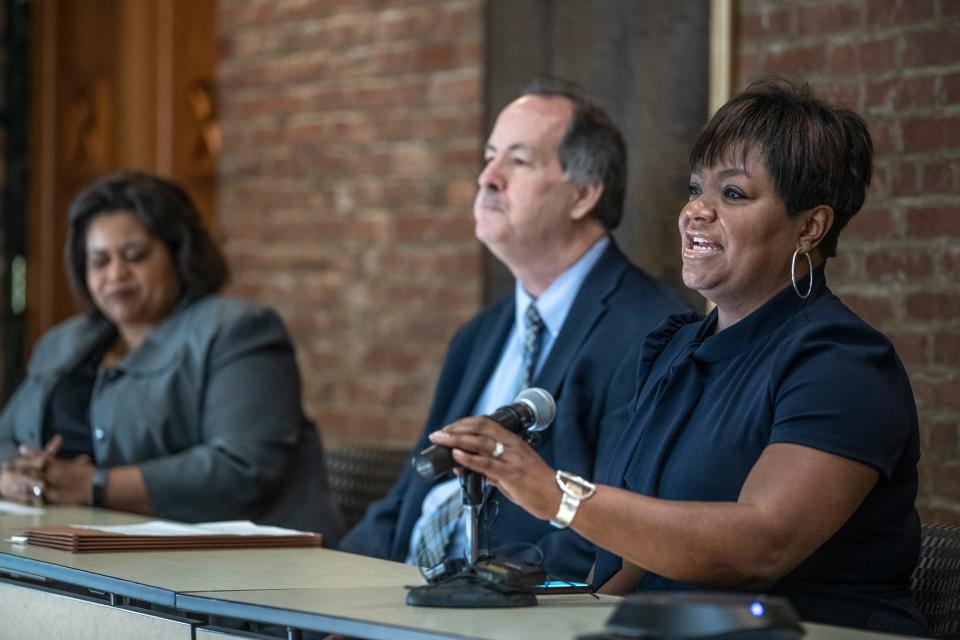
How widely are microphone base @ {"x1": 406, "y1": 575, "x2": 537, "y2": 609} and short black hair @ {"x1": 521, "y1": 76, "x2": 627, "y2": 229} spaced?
5.00ft

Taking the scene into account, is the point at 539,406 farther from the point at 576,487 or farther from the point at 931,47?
the point at 931,47

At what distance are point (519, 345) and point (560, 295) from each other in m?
0.16

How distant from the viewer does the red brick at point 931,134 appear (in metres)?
3.13

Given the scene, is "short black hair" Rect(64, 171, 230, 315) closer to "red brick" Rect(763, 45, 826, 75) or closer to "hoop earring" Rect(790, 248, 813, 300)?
"red brick" Rect(763, 45, 826, 75)

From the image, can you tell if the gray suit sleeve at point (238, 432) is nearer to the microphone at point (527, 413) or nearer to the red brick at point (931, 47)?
the microphone at point (527, 413)

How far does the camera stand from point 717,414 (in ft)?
7.53

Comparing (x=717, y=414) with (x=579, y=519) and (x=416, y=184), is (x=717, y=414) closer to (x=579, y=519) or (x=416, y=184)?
(x=579, y=519)

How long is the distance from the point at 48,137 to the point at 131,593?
4085 millimetres

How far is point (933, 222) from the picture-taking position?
317 cm

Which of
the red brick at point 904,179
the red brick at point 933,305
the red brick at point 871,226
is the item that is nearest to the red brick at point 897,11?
the red brick at point 904,179

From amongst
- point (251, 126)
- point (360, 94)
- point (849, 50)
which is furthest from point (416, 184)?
point (849, 50)

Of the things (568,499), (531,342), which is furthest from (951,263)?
(568,499)

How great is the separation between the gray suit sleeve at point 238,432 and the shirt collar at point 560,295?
0.73 meters

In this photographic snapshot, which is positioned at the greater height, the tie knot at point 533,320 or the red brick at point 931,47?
the red brick at point 931,47
